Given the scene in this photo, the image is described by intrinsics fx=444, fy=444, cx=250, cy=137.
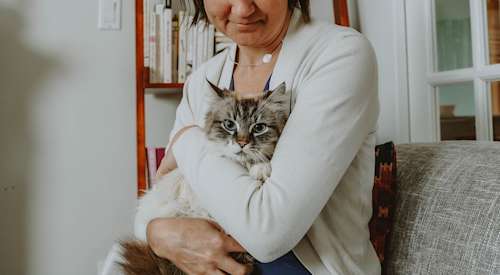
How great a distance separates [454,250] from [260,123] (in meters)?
0.45

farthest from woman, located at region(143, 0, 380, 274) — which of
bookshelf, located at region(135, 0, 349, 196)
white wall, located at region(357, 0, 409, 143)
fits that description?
bookshelf, located at region(135, 0, 349, 196)

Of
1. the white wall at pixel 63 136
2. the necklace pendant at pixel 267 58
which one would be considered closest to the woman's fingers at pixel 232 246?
the necklace pendant at pixel 267 58

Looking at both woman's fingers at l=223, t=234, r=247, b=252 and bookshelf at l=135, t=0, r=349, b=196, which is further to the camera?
bookshelf at l=135, t=0, r=349, b=196

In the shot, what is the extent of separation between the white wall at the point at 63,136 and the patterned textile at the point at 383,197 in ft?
4.66

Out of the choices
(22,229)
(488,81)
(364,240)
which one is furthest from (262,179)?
(22,229)

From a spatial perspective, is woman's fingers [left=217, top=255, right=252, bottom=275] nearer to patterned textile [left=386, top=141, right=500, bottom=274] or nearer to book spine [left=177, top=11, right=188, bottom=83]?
patterned textile [left=386, top=141, right=500, bottom=274]

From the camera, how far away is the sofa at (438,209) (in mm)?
801

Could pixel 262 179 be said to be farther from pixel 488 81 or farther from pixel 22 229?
pixel 22 229

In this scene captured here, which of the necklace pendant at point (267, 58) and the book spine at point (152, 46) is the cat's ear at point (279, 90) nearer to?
Result: the necklace pendant at point (267, 58)

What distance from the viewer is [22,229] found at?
80.7 inches

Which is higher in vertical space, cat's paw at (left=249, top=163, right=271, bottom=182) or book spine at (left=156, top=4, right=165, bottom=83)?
book spine at (left=156, top=4, right=165, bottom=83)

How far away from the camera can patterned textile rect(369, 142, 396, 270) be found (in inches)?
38.7

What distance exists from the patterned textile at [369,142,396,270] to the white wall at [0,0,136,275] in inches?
55.9

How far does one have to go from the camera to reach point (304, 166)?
752 mm
